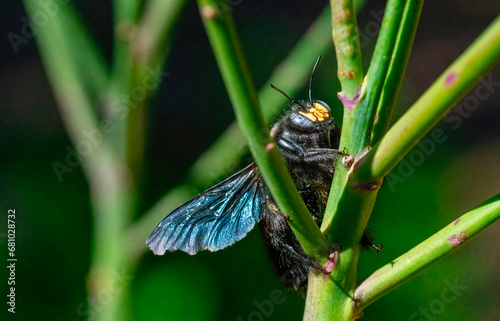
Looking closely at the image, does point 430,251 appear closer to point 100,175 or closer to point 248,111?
point 248,111

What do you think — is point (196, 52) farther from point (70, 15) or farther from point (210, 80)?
point (70, 15)

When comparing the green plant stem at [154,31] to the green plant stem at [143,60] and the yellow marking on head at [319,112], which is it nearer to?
the green plant stem at [143,60]
